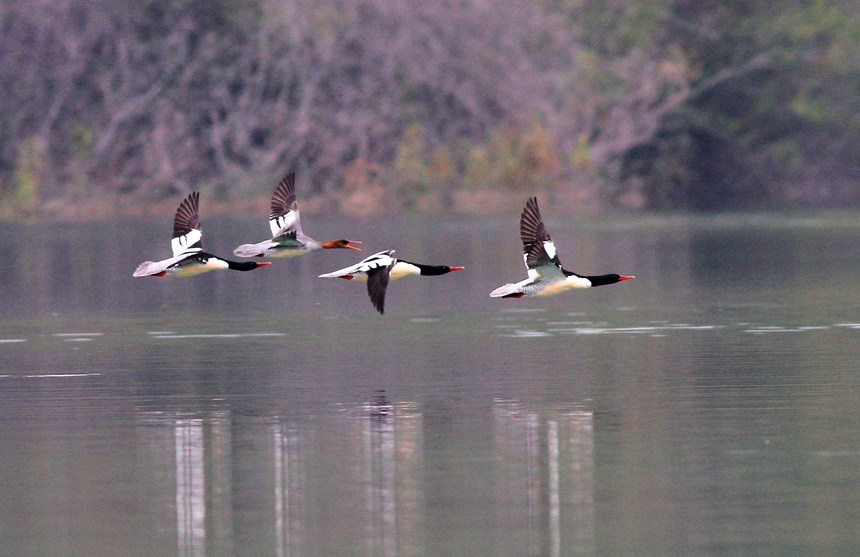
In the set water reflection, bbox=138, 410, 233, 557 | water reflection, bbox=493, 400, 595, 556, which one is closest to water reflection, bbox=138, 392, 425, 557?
water reflection, bbox=138, 410, 233, 557

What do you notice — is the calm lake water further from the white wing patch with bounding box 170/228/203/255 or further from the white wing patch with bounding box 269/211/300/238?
the white wing patch with bounding box 269/211/300/238

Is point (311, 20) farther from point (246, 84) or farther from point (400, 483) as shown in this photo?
point (400, 483)

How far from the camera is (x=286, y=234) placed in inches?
789

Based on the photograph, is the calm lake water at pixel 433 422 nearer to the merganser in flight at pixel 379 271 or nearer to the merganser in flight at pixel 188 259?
the merganser in flight at pixel 379 271

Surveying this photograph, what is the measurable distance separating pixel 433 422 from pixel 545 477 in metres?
2.47

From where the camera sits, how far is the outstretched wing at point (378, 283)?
17562 mm

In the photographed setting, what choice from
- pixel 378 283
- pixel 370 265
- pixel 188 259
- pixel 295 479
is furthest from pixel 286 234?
pixel 295 479

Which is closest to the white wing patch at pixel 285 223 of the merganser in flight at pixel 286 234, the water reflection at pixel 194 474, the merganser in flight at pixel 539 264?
the merganser in flight at pixel 286 234

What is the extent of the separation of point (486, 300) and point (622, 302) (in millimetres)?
1883

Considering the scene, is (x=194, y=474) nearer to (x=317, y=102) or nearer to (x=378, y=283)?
(x=378, y=283)

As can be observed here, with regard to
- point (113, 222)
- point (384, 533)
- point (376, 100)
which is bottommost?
point (384, 533)

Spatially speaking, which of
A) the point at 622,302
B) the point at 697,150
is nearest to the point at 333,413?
the point at 622,302

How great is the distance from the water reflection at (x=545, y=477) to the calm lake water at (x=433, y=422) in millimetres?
27

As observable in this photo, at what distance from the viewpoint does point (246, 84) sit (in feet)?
203
